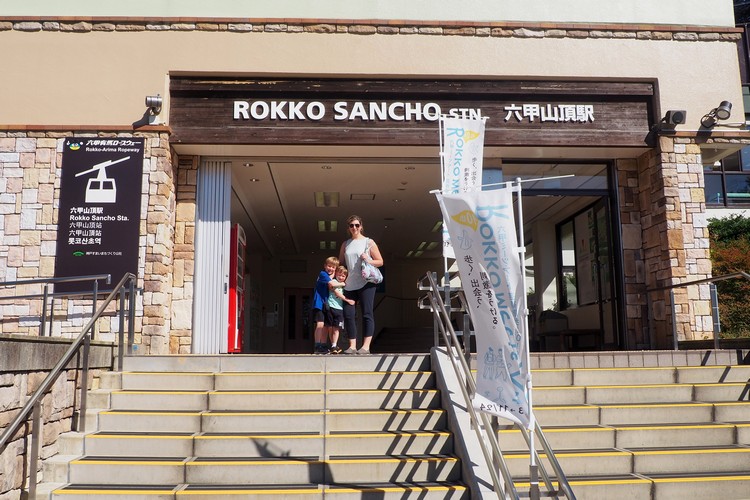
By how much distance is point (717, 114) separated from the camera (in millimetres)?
9500

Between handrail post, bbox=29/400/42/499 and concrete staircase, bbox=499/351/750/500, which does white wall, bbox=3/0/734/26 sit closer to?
concrete staircase, bbox=499/351/750/500

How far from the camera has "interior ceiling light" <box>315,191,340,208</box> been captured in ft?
41.5

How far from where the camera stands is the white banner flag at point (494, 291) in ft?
13.9

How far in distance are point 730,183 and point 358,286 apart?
16186mm

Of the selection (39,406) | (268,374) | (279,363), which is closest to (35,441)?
(39,406)

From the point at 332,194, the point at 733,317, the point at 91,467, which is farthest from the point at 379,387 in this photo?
the point at 733,317

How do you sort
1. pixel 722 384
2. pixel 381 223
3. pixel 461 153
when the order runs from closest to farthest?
pixel 722 384, pixel 461 153, pixel 381 223

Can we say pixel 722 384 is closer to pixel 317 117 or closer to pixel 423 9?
pixel 317 117

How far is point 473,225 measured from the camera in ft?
14.5

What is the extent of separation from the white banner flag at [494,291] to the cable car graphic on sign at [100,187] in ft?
18.8

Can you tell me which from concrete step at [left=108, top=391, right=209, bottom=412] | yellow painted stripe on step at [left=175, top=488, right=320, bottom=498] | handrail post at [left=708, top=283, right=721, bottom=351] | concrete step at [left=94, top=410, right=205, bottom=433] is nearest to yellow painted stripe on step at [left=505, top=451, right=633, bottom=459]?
yellow painted stripe on step at [left=175, top=488, right=320, bottom=498]

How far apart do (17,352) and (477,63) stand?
673cm

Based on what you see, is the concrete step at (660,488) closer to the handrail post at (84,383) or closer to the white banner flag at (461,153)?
the handrail post at (84,383)

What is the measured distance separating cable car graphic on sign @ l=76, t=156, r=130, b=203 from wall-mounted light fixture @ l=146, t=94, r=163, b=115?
85 centimetres
